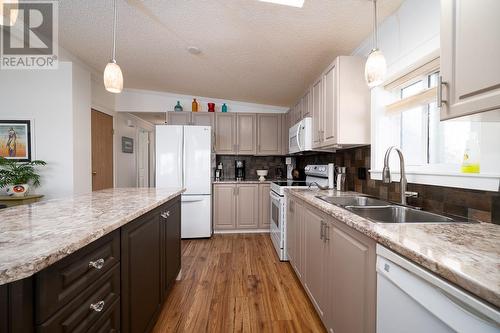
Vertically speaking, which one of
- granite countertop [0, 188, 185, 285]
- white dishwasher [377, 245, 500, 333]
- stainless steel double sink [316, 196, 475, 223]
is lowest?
white dishwasher [377, 245, 500, 333]

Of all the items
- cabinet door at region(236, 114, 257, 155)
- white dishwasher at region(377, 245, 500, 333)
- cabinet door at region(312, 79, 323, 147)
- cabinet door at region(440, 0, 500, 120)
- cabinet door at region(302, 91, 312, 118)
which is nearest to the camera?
white dishwasher at region(377, 245, 500, 333)

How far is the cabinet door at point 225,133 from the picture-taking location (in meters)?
4.02

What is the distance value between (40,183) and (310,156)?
390 cm

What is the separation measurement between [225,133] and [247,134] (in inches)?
16.1

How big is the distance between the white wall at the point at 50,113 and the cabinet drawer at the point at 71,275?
2.72m

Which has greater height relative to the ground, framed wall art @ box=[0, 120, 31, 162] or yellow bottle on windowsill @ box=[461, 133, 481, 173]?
framed wall art @ box=[0, 120, 31, 162]

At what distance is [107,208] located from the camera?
125 cm

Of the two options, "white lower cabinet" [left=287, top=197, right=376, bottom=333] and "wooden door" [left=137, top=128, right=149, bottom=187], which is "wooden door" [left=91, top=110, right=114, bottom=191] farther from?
"white lower cabinet" [left=287, top=197, right=376, bottom=333]

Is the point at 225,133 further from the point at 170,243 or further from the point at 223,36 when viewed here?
the point at 170,243

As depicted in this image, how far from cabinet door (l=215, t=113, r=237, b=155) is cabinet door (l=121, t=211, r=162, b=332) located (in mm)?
2588

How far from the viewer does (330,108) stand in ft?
6.90

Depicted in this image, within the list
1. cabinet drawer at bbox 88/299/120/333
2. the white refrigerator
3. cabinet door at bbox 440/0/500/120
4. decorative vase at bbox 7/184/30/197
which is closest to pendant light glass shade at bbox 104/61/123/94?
cabinet drawer at bbox 88/299/120/333

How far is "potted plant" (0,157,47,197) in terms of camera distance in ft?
8.50

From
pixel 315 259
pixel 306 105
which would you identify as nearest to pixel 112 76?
pixel 315 259
